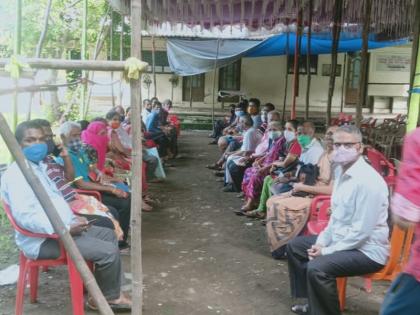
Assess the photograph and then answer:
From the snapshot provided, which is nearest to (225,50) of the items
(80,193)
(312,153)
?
(312,153)

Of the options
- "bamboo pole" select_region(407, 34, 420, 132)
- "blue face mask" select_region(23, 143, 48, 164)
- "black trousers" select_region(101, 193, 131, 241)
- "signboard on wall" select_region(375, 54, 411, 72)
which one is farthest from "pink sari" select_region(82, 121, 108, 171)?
"signboard on wall" select_region(375, 54, 411, 72)

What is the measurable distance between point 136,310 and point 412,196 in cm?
167

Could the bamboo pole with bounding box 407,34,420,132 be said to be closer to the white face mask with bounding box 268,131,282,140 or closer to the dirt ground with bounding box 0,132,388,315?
the dirt ground with bounding box 0,132,388,315

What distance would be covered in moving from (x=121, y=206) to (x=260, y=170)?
2003 millimetres

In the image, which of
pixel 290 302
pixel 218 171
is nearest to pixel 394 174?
pixel 290 302

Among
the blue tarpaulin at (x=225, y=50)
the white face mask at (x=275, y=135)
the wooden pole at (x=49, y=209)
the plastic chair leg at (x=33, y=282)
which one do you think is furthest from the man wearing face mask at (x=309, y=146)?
the blue tarpaulin at (x=225, y=50)

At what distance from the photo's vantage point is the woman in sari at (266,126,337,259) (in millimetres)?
4453

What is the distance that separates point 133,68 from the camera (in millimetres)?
2594

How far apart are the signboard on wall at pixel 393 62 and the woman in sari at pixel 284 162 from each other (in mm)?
10573

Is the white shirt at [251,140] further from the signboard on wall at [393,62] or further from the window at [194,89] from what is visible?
the signboard on wall at [393,62]

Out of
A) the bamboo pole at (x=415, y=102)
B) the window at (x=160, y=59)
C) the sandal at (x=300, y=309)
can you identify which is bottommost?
the sandal at (x=300, y=309)

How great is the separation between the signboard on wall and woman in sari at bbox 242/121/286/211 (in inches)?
404

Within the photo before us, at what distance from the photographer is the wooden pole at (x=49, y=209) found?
227 centimetres

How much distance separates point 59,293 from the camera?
3.76m
